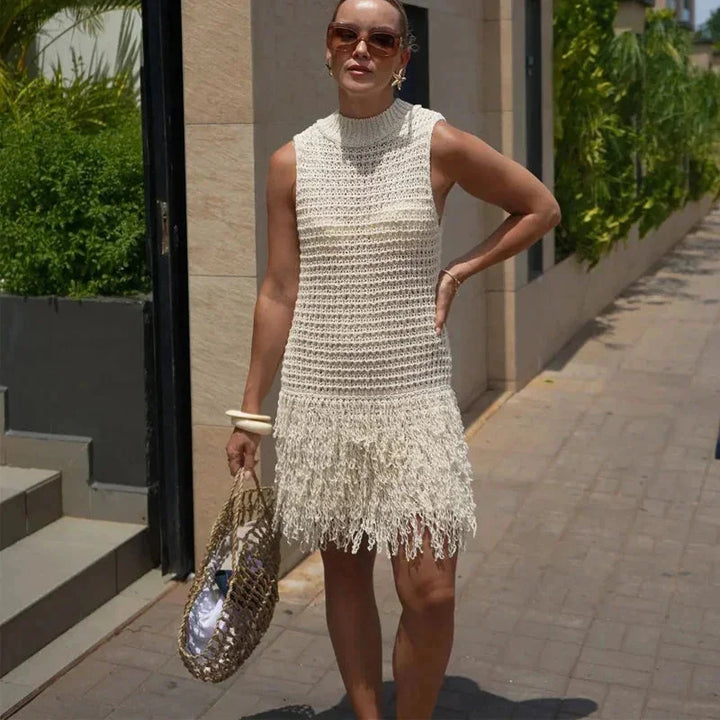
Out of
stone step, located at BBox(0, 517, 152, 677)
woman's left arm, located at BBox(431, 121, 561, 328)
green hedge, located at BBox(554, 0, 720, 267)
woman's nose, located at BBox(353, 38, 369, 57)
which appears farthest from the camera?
green hedge, located at BBox(554, 0, 720, 267)

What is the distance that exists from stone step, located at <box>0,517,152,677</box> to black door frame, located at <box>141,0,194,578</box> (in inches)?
6.1

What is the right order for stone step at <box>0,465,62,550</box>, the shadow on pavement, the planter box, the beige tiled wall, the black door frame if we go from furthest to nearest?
the planter box, stone step at <box>0,465,62,550</box>, the black door frame, the beige tiled wall, the shadow on pavement

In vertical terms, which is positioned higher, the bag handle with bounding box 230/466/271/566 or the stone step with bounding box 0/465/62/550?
the bag handle with bounding box 230/466/271/566

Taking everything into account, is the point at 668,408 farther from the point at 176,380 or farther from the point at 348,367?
the point at 348,367

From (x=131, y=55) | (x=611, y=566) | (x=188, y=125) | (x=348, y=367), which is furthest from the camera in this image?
(x=131, y=55)

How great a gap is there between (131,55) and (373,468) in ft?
14.1

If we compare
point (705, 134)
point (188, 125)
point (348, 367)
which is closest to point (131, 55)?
point (188, 125)

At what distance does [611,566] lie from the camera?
17.7 feet

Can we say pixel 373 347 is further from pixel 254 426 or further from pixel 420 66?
pixel 420 66

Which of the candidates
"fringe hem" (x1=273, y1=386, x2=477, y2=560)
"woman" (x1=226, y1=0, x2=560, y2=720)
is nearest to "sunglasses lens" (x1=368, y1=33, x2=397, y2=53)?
"woman" (x1=226, y1=0, x2=560, y2=720)

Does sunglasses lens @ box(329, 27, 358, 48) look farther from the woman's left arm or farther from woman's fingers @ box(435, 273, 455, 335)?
woman's fingers @ box(435, 273, 455, 335)

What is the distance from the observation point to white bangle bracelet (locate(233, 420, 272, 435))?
355 cm

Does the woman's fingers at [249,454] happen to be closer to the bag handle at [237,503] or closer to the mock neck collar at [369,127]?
the bag handle at [237,503]

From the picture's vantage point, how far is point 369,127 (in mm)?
3418
